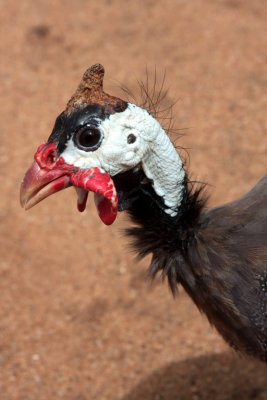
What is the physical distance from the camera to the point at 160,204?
3.14 m

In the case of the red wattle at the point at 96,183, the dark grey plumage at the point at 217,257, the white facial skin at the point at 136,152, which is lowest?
the dark grey plumage at the point at 217,257

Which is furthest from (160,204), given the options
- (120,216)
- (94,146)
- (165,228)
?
(120,216)

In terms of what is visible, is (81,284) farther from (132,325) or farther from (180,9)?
(180,9)

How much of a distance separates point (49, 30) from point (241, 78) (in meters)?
2.09

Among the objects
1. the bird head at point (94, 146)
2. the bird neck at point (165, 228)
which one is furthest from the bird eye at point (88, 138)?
the bird neck at point (165, 228)

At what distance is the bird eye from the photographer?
9.55 ft

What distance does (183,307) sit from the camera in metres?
4.91

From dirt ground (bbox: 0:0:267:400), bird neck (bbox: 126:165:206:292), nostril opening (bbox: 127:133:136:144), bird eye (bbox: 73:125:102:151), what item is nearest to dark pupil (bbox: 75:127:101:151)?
bird eye (bbox: 73:125:102:151)

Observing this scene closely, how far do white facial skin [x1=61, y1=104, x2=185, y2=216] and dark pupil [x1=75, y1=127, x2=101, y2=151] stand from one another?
2 centimetres

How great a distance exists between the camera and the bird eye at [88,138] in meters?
2.91

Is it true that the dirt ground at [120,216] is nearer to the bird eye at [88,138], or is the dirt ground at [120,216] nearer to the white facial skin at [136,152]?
the white facial skin at [136,152]

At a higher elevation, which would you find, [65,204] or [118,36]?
[118,36]

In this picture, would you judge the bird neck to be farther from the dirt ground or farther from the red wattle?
the dirt ground

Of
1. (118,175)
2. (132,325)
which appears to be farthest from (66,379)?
(118,175)
